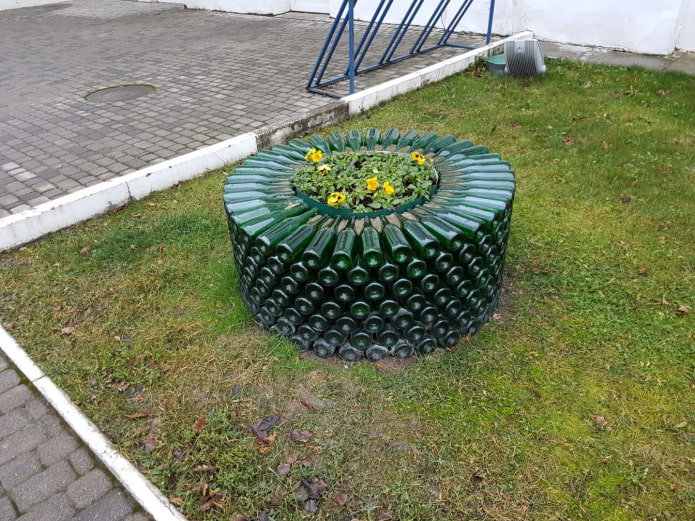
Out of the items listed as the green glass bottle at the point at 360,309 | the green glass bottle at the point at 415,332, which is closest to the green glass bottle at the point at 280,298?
the green glass bottle at the point at 360,309

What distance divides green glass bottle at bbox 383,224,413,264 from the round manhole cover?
22.9ft

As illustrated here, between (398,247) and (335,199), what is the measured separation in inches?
23.0

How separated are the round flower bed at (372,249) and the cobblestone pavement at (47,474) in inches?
54.4

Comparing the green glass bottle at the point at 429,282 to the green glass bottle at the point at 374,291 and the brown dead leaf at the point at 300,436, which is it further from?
→ the brown dead leaf at the point at 300,436

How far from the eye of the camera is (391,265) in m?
3.06

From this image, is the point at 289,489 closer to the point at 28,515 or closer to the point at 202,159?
the point at 28,515

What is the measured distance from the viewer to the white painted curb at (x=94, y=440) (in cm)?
265

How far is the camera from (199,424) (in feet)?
10.1

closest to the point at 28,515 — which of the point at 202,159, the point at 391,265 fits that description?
the point at 391,265

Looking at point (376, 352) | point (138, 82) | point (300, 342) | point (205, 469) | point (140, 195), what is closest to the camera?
point (205, 469)

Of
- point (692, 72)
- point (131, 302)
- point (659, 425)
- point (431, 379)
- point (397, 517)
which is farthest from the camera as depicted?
point (692, 72)

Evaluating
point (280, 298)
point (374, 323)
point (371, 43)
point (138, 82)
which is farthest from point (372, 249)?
point (371, 43)

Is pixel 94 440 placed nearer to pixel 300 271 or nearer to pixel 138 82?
pixel 300 271

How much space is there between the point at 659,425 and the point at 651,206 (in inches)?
110
